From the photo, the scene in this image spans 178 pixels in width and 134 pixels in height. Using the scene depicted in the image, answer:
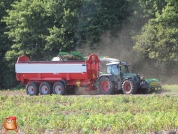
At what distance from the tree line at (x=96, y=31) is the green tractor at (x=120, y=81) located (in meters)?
8.40

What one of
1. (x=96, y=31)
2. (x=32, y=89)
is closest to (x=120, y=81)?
(x=32, y=89)

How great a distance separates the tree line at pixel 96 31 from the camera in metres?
31.5

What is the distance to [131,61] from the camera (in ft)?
110

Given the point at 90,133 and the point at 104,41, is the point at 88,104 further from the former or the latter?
the point at 104,41

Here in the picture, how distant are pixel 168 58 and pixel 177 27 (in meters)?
2.41

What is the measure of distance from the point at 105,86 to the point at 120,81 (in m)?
0.98

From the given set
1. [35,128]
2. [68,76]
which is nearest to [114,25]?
[68,76]

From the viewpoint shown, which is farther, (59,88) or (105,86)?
(59,88)

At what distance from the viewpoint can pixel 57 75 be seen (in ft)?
83.6

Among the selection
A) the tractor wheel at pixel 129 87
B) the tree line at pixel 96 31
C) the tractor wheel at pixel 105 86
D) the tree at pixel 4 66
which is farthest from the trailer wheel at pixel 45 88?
the tree at pixel 4 66

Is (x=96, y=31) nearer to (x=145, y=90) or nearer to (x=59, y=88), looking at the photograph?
(x=59, y=88)

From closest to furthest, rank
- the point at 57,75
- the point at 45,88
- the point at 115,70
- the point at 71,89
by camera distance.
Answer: the point at 115,70
the point at 57,75
the point at 45,88
the point at 71,89

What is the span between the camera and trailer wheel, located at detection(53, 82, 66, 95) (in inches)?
994

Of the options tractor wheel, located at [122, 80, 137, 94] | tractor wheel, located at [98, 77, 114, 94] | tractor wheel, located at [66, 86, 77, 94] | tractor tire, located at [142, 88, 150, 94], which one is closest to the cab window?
tractor wheel, located at [98, 77, 114, 94]
